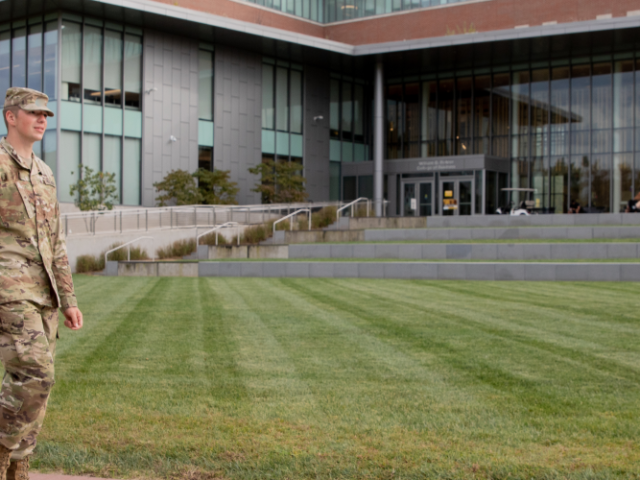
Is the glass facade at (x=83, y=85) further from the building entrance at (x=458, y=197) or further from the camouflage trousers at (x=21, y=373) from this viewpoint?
the camouflage trousers at (x=21, y=373)

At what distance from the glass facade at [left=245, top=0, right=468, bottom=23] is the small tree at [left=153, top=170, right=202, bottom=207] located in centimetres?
1472

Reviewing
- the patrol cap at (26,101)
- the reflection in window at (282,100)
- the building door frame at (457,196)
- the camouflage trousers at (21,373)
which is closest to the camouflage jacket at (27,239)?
the camouflage trousers at (21,373)

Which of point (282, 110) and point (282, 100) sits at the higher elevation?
point (282, 100)

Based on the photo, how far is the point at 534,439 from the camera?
4.66 metres

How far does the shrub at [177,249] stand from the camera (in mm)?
25681

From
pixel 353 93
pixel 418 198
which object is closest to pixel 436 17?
pixel 353 93

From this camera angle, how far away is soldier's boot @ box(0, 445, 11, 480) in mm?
3717

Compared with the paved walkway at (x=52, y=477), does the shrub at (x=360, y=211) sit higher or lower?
higher

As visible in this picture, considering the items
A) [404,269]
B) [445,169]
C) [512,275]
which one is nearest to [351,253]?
[404,269]

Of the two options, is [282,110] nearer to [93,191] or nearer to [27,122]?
[93,191]

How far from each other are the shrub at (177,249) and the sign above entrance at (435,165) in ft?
60.2

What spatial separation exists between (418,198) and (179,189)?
600 inches

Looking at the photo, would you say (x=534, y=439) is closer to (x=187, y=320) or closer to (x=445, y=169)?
(x=187, y=320)

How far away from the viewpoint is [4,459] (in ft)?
12.2
